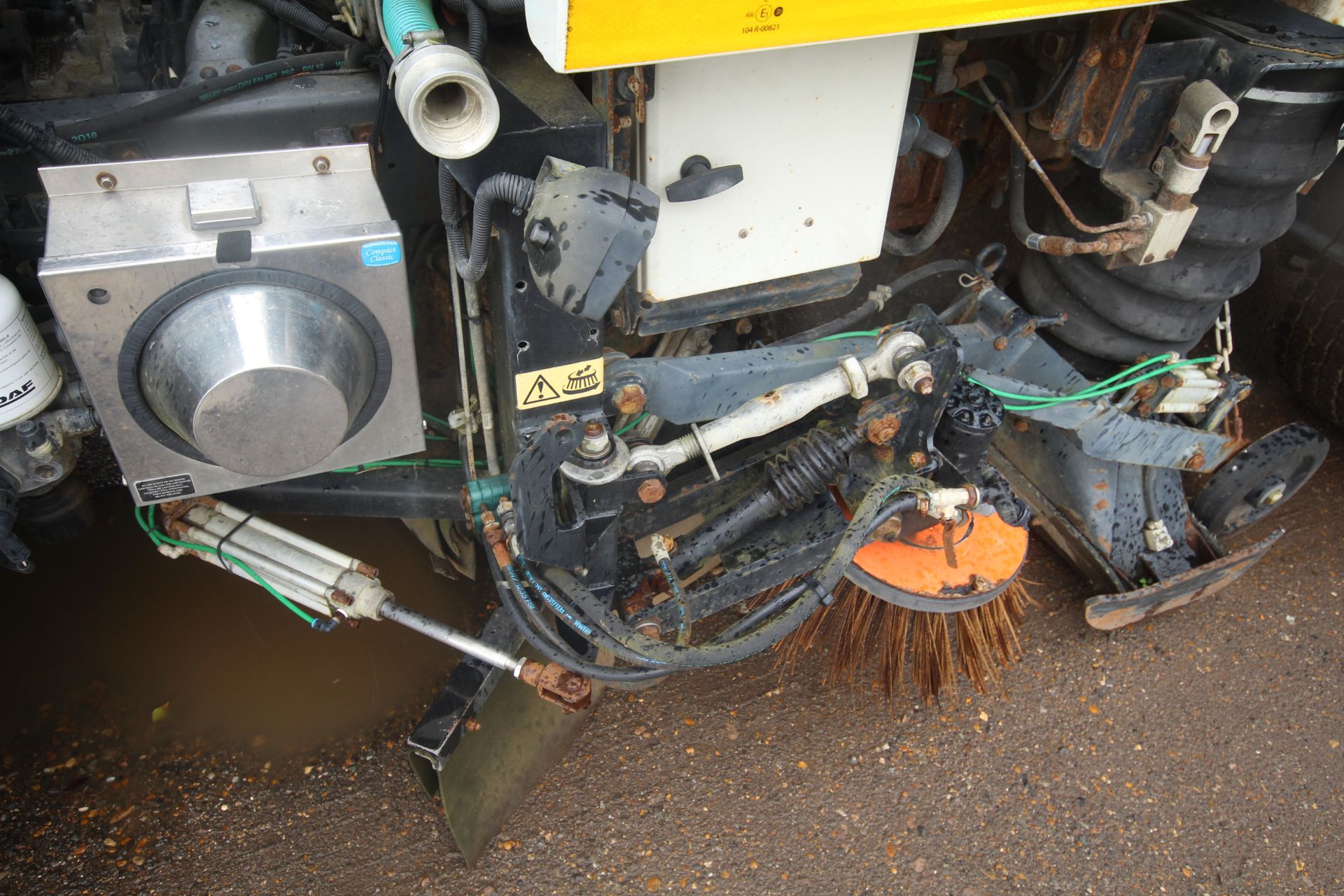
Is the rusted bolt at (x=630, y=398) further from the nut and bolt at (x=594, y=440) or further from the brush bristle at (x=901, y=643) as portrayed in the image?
the brush bristle at (x=901, y=643)

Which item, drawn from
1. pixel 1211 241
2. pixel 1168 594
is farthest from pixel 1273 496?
pixel 1211 241

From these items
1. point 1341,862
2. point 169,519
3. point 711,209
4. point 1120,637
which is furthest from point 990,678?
point 169,519

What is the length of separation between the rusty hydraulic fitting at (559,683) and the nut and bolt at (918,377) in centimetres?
75

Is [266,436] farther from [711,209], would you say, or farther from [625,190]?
[711,209]

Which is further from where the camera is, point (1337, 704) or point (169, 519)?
point (1337, 704)

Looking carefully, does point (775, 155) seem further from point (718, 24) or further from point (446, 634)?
point (446, 634)

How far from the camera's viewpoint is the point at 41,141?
4.60ft

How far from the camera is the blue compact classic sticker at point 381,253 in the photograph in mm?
1325

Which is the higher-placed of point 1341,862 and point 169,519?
point 169,519

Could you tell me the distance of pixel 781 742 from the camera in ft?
6.73

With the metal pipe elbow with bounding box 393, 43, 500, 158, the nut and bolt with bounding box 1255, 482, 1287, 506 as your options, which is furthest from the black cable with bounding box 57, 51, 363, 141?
the nut and bolt with bounding box 1255, 482, 1287, 506

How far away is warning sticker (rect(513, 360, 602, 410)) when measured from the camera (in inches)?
56.4

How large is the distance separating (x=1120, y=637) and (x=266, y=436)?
79.7 inches

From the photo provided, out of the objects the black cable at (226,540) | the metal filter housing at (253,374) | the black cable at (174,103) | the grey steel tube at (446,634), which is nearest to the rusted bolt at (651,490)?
the grey steel tube at (446,634)
